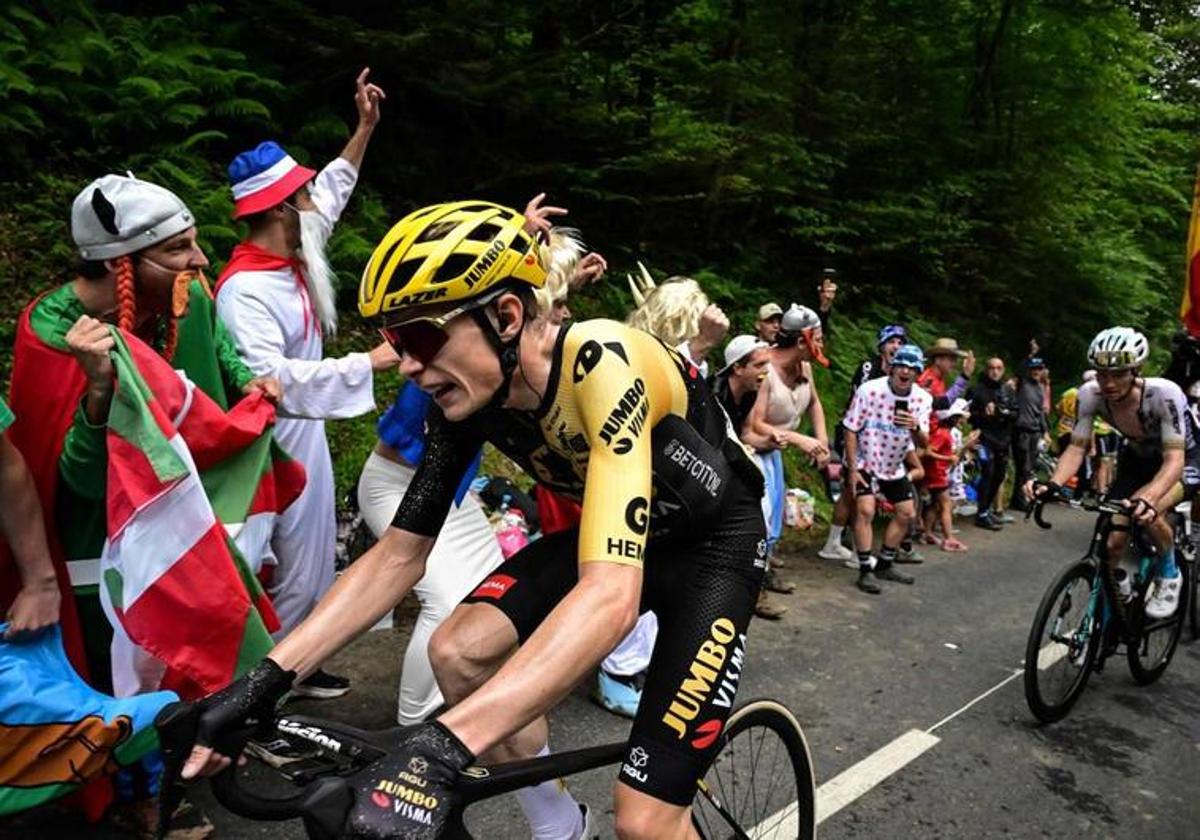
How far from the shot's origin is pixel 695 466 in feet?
7.97

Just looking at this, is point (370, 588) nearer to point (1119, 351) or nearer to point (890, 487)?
point (1119, 351)

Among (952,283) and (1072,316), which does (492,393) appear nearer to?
(952,283)

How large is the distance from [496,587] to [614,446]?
832mm

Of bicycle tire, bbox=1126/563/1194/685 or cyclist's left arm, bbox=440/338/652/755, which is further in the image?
A: bicycle tire, bbox=1126/563/1194/685

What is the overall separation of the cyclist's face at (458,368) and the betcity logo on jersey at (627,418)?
0.93 feet

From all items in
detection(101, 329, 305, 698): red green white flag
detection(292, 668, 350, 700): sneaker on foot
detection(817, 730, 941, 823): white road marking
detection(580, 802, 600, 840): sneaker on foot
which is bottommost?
detection(292, 668, 350, 700): sneaker on foot

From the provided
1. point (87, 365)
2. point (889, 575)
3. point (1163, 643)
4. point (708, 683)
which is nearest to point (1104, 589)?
point (1163, 643)

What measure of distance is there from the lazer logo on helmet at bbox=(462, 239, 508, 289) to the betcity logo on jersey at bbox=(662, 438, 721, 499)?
69 centimetres

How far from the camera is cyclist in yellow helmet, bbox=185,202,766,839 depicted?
1830 mm

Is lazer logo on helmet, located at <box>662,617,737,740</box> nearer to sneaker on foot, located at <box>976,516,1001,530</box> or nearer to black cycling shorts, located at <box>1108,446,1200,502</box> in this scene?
black cycling shorts, located at <box>1108,446,1200,502</box>

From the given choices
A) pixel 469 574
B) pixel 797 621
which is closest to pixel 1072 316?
pixel 797 621

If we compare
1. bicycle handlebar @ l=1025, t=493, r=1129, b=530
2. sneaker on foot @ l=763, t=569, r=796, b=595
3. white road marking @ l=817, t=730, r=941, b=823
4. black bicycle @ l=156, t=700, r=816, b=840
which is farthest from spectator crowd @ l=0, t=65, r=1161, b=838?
sneaker on foot @ l=763, t=569, r=796, b=595

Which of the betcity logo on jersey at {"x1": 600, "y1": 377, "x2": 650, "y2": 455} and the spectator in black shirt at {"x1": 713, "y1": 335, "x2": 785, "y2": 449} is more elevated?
the betcity logo on jersey at {"x1": 600, "y1": 377, "x2": 650, "y2": 455}

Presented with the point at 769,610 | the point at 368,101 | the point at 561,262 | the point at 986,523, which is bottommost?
the point at 986,523
